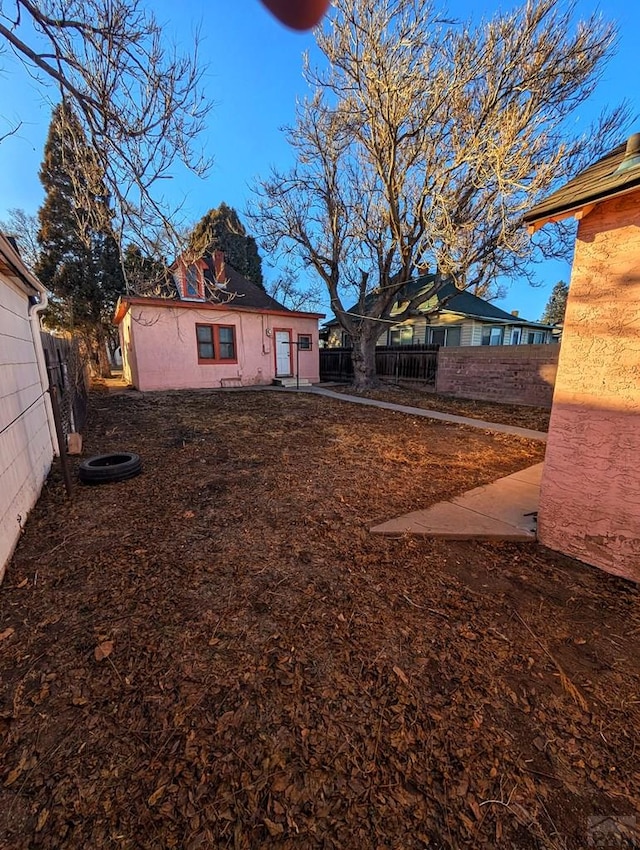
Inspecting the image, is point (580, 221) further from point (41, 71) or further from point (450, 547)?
point (41, 71)

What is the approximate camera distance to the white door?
1532 centimetres

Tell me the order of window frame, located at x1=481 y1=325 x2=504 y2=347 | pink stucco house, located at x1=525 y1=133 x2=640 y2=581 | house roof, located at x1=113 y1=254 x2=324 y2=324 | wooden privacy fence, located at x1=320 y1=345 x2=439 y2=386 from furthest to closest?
window frame, located at x1=481 y1=325 x2=504 y2=347, wooden privacy fence, located at x1=320 y1=345 x2=439 y2=386, house roof, located at x1=113 y1=254 x2=324 y2=324, pink stucco house, located at x1=525 y1=133 x2=640 y2=581

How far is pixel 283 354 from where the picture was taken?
15.6 metres

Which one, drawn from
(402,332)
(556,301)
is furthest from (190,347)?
(556,301)

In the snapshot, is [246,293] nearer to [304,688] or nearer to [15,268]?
[15,268]

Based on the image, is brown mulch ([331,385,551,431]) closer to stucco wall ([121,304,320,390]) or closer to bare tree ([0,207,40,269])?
stucco wall ([121,304,320,390])

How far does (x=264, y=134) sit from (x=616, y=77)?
9.32m

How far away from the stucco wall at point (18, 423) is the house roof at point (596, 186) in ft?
14.6

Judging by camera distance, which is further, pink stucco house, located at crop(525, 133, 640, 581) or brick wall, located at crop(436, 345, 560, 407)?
brick wall, located at crop(436, 345, 560, 407)

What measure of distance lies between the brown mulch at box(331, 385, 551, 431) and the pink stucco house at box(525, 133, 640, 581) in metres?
5.10

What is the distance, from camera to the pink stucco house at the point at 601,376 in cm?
227

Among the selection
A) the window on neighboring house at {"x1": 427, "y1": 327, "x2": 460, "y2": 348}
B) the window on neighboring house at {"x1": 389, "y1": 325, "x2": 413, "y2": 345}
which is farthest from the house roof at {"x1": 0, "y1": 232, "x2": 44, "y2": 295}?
the window on neighboring house at {"x1": 427, "y1": 327, "x2": 460, "y2": 348}

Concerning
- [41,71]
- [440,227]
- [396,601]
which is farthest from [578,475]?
[440,227]

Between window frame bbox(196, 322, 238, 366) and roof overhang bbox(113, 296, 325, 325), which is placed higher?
roof overhang bbox(113, 296, 325, 325)
